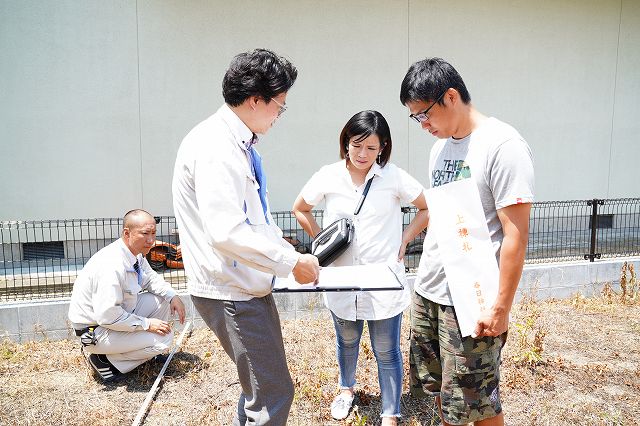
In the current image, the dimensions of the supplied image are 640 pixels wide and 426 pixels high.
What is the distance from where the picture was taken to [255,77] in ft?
5.88

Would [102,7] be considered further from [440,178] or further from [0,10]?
[440,178]

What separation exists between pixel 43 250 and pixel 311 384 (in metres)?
5.18

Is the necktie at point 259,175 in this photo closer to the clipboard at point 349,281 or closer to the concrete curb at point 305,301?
the clipboard at point 349,281

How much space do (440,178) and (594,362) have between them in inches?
115

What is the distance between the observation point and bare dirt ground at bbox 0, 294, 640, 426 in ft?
10.1

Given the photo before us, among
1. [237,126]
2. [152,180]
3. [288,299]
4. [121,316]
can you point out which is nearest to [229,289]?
[237,126]

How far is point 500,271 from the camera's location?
6.05ft

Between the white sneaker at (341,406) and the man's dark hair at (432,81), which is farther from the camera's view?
the white sneaker at (341,406)

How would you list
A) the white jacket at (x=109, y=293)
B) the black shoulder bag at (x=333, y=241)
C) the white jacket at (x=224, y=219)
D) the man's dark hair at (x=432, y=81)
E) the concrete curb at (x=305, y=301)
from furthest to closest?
the concrete curb at (x=305, y=301) < the white jacket at (x=109, y=293) < the black shoulder bag at (x=333, y=241) < the man's dark hair at (x=432, y=81) < the white jacket at (x=224, y=219)

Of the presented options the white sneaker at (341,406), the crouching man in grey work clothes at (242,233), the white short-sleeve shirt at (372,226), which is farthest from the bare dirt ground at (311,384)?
the crouching man in grey work clothes at (242,233)

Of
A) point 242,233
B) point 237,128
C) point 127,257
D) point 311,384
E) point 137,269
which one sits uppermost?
point 237,128

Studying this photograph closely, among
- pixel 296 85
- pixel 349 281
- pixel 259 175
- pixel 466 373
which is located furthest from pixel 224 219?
pixel 296 85

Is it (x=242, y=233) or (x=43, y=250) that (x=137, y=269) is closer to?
(x=242, y=233)

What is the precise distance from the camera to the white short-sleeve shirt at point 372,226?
2.71 metres
